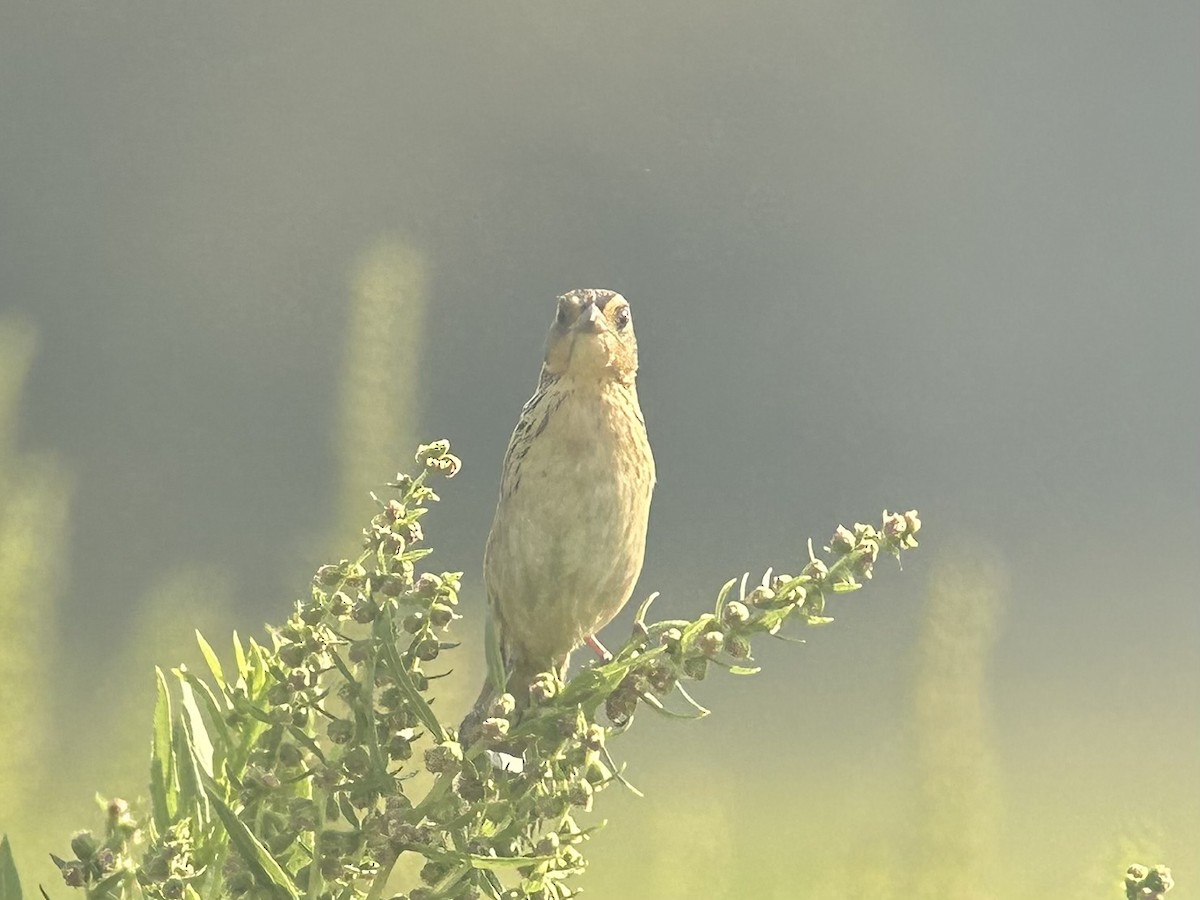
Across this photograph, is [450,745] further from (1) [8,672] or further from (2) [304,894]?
(1) [8,672]

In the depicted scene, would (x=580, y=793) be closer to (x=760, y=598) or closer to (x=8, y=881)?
(x=760, y=598)

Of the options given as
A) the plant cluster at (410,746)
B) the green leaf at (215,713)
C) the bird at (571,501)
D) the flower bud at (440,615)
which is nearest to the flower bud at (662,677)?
the plant cluster at (410,746)

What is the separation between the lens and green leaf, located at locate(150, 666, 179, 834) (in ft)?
2.15

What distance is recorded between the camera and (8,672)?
1.61 m

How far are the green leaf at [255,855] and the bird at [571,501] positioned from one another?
1.39ft

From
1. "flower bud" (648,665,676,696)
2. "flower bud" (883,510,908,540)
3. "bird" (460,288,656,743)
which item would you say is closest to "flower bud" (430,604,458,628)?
"flower bud" (648,665,676,696)

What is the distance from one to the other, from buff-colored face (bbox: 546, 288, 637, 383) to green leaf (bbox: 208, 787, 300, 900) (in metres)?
0.58

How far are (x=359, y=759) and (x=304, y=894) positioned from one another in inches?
2.6

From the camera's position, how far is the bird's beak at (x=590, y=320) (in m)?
1.04

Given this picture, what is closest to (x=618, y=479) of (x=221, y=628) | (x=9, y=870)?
(x=9, y=870)

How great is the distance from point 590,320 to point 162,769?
1.72 feet

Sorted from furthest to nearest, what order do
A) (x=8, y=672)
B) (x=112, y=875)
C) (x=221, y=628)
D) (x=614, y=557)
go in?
(x=221, y=628) → (x=8, y=672) → (x=614, y=557) → (x=112, y=875)

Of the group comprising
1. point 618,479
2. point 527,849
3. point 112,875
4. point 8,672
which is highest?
point 618,479

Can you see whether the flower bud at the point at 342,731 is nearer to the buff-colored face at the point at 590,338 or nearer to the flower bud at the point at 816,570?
the flower bud at the point at 816,570
